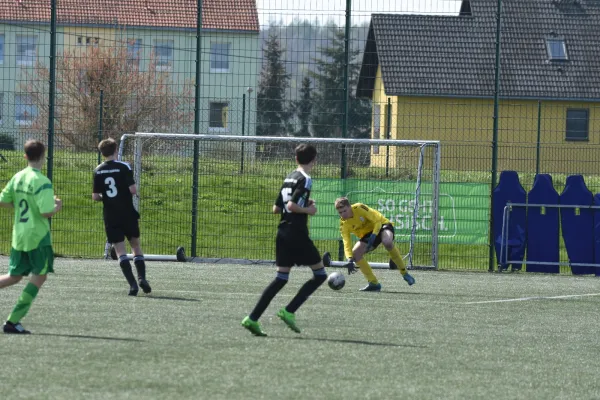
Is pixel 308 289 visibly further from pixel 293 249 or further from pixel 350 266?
pixel 350 266

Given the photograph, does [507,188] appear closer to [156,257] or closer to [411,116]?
[411,116]

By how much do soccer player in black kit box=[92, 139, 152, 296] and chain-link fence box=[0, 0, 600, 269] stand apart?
596 centimetres

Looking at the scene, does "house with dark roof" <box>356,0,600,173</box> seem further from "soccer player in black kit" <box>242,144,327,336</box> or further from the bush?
"soccer player in black kit" <box>242,144,327,336</box>

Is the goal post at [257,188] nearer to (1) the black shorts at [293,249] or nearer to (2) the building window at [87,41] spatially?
(2) the building window at [87,41]

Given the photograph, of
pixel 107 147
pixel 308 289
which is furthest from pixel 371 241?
pixel 308 289

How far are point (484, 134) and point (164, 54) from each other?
18.7ft

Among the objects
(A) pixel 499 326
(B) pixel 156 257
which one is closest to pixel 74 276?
(B) pixel 156 257

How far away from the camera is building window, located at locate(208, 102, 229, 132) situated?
18578mm

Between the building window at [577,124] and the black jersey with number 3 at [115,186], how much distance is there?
31.1ft

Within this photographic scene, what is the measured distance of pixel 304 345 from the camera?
29.5 ft

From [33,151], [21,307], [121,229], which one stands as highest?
[33,151]

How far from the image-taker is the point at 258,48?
1856cm

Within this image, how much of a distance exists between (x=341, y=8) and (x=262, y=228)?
389 centimetres

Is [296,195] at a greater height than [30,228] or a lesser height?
greater
